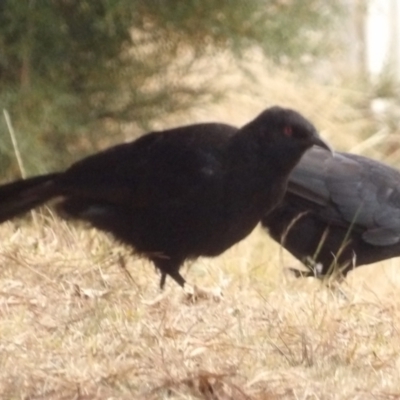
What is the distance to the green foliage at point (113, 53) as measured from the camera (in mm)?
6582

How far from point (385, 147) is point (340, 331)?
629cm

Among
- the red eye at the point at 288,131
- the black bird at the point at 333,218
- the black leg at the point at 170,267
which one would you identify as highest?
the red eye at the point at 288,131

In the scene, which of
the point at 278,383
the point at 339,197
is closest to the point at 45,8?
the point at 339,197

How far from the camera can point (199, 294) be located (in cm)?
470

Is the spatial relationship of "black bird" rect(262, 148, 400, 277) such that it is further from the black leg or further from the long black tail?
the long black tail

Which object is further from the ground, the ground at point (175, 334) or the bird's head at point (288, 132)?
the bird's head at point (288, 132)

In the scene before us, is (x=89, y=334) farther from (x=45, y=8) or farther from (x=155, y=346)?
(x=45, y=8)

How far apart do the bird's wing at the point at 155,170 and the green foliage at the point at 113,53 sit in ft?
5.80

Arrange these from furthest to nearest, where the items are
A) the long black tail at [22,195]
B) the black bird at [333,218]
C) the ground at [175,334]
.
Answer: the black bird at [333,218], the long black tail at [22,195], the ground at [175,334]

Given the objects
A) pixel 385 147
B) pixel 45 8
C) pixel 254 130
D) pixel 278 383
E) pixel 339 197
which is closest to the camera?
pixel 278 383

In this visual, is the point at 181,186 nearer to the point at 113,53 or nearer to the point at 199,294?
the point at 199,294

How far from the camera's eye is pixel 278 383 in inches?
141

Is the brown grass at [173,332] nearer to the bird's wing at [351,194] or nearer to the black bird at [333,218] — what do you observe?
the black bird at [333,218]

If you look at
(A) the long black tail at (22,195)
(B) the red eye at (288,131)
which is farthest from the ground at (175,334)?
(B) the red eye at (288,131)
